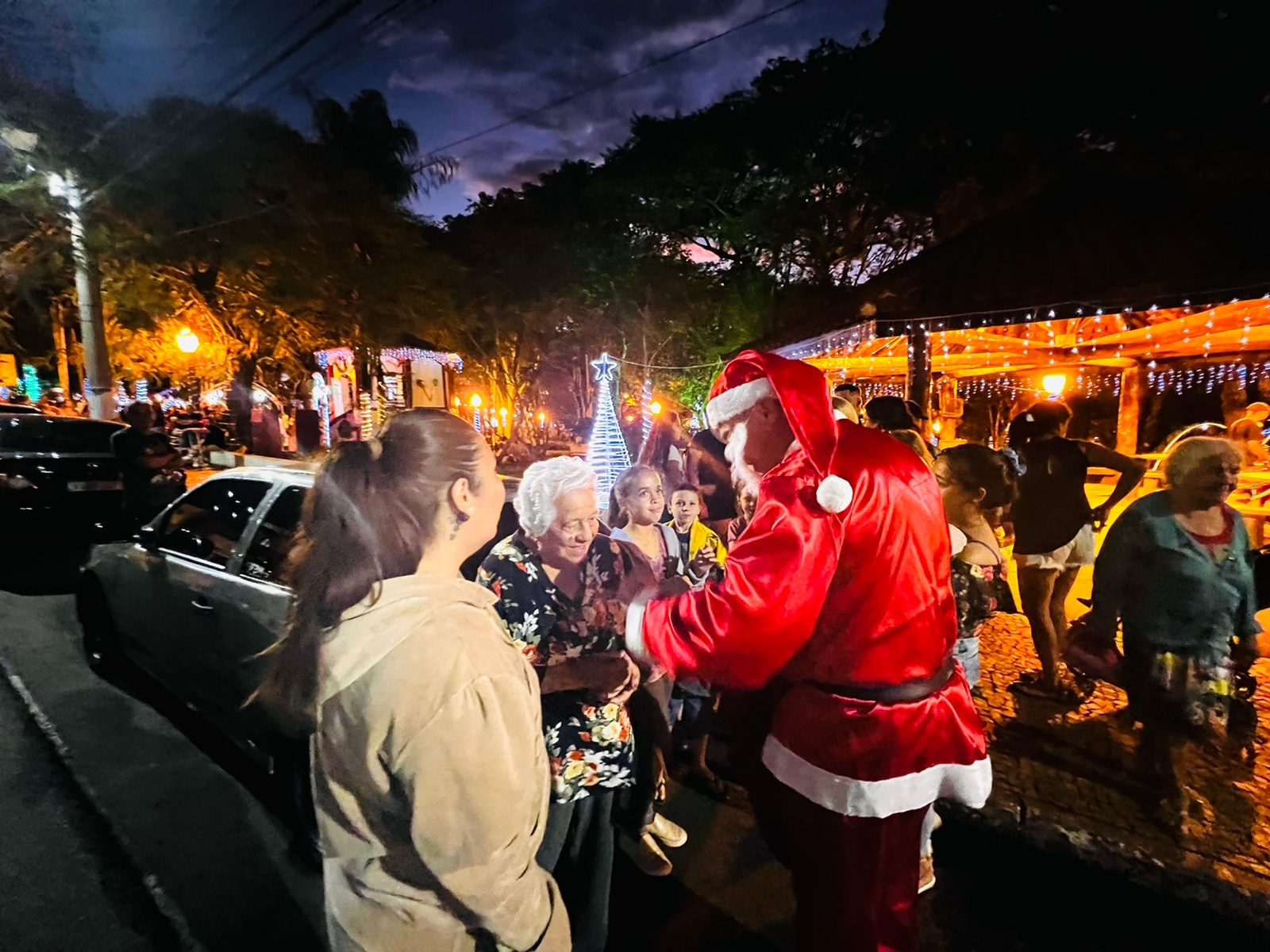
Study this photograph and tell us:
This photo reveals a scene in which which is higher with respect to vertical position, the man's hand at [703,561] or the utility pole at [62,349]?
the utility pole at [62,349]

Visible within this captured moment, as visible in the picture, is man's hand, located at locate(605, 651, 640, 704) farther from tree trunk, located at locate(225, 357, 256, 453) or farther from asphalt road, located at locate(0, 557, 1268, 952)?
tree trunk, located at locate(225, 357, 256, 453)

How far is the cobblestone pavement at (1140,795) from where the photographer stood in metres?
3.05

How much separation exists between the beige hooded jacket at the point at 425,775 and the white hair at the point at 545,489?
97cm

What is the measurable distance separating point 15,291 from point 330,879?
15498 millimetres

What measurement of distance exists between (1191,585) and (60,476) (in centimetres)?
1108

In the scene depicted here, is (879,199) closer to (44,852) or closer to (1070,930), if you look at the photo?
(1070,930)

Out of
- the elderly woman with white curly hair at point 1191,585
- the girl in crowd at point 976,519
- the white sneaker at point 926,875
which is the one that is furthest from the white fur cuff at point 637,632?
the elderly woman with white curly hair at point 1191,585

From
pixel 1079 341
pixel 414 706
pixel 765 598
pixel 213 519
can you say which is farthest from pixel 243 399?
pixel 414 706

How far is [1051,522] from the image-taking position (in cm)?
452

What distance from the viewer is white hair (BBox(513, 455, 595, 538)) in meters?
2.44

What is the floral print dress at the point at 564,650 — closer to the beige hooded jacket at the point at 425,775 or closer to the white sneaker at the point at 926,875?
the beige hooded jacket at the point at 425,775

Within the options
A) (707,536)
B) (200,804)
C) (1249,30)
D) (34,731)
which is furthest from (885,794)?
(1249,30)

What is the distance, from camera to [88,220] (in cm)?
1046

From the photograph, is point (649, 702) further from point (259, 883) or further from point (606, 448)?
point (606, 448)
